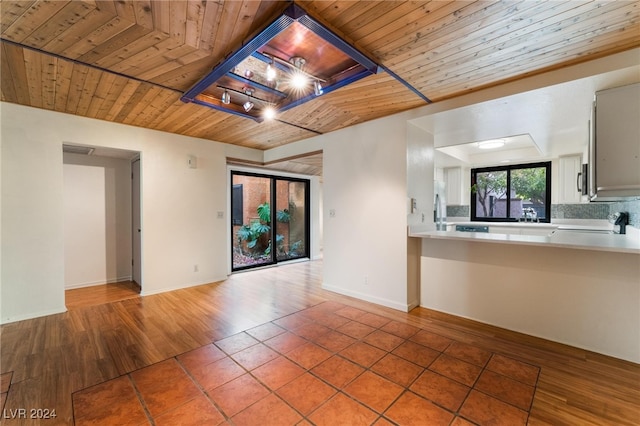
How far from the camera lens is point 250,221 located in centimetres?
596

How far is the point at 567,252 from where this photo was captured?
261 centimetres

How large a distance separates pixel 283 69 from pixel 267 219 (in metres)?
4.20

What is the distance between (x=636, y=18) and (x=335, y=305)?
370cm

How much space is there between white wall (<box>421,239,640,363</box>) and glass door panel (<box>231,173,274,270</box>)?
3817mm

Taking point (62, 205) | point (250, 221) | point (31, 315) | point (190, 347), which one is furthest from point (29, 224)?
point (250, 221)

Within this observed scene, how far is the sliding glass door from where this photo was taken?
5.78 m

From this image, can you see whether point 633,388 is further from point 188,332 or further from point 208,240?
point 208,240

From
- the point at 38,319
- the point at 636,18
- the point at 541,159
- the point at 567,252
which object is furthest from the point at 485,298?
the point at 38,319

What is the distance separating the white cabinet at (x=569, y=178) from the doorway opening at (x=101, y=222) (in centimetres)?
777

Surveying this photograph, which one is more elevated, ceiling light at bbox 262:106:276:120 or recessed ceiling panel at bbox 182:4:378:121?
recessed ceiling panel at bbox 182:4:378:121

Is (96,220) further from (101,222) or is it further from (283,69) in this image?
(283,69)

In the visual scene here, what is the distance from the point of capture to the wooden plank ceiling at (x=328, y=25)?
166 cm

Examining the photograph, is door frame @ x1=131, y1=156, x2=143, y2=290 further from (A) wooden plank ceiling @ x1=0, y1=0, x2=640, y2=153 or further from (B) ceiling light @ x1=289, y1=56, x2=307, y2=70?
(B) ceiling light @ x1=289, y1=56, x2=307, y2=70

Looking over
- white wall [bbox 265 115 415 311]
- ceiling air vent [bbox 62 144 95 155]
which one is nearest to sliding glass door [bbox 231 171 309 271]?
white wall [bbox 265 115 415 311]
